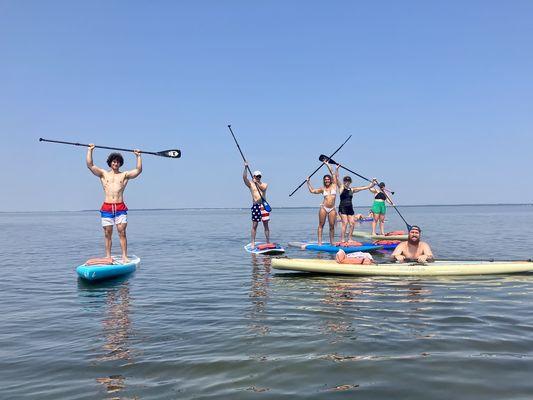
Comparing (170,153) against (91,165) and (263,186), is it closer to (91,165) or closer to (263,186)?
(91,165)

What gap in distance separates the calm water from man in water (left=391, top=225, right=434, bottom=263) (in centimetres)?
119

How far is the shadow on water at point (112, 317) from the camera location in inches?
158

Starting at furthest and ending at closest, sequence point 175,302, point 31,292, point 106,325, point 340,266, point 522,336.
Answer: point 340,266
point 31,292
point 175,302
point 106,325
point 522,336

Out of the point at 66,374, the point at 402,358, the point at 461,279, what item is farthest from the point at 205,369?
the point at 461,279

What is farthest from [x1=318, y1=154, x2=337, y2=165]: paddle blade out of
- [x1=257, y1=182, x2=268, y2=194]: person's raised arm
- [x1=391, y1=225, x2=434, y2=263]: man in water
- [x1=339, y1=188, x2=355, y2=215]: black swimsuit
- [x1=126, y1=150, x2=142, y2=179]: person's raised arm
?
[x1=126, y1=150, x2=142, y2=179]: person's raised arm

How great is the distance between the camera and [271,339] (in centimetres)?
511

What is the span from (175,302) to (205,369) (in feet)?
11.3

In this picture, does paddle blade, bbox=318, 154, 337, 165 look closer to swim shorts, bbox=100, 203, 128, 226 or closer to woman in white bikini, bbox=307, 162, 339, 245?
woman in white bikini, bbox=307, 162, 339, 245

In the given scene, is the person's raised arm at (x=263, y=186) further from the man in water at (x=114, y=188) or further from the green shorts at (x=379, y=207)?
the green shorts at (x=379, y=207)

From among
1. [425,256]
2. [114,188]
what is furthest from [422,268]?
[114,188]

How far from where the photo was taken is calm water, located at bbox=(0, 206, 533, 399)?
12.5 ft

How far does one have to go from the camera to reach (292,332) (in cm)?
539

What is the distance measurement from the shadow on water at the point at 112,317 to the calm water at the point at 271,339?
23 millimetres

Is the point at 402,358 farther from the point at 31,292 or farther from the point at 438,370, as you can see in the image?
the point at 31,292
